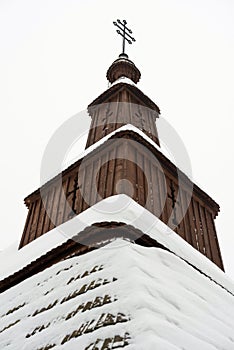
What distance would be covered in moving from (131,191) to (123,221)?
162 cm

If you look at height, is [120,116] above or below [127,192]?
above

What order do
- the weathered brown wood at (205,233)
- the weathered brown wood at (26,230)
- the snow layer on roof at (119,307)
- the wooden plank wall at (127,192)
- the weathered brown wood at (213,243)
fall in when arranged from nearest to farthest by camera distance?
the snow layer on roof at (119,307) → the wooden plank wall at (127,192) → the weathered brown wood at (205,233) → the weathered brown wood at (213,243) → the weathered brown wood at (26,230)

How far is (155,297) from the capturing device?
3.52 metres

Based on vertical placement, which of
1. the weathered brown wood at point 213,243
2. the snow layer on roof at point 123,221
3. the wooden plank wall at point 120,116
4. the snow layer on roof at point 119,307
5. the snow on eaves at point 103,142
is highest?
the wooden plank wall at point 120,116

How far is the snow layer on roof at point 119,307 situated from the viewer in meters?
3.08

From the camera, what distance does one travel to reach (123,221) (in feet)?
16.5

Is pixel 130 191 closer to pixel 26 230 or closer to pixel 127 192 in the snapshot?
pixel 127 192

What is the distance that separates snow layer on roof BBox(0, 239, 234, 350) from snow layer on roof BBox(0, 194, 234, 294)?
0.77m

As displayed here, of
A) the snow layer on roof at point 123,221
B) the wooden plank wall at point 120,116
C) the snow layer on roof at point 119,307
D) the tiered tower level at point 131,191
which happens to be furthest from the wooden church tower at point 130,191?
the snow layer on roof at point 119,307

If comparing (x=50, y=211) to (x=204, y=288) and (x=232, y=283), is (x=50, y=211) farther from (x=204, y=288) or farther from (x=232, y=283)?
(x=204, y=288)

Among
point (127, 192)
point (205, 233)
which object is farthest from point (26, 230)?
point (205, 233)

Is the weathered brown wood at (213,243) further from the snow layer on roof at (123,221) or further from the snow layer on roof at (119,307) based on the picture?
the snow layer on roof at (119,307)

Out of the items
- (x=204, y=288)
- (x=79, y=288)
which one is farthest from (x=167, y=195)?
(x=79, y=288)

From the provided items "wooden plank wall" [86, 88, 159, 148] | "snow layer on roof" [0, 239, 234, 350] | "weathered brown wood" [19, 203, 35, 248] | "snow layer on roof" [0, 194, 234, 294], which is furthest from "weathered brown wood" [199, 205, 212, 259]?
"weathered brown wood" [19, 203, 35, 248]
